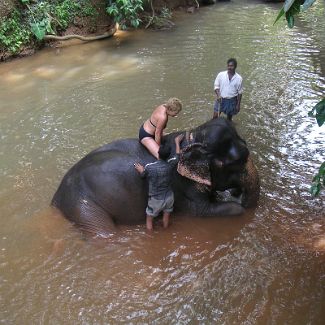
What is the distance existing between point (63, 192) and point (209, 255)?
73.3 inches

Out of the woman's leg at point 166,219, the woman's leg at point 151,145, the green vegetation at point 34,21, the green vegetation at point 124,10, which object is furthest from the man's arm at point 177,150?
the green vegetation at point 124,10

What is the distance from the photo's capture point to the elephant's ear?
472 cm

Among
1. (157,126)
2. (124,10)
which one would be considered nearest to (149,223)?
(157,126)

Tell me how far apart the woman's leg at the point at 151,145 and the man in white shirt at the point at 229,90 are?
229 cm

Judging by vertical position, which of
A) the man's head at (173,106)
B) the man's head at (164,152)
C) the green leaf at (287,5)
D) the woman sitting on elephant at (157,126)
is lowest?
the man's head at (164,152)

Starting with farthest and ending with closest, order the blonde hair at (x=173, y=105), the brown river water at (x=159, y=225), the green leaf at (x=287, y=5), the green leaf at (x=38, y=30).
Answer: the green leaf at (x=38, y=30), the blonde hair at (x=173, y=105), the brown river water at (x=159, y=225), the green leaf at (x=287, y=5)

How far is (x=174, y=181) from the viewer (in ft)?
16.7

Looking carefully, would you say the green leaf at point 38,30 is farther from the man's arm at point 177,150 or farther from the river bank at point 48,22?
the man's arm at point 177,150

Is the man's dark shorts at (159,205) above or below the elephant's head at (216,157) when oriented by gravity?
below

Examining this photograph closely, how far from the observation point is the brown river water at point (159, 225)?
4043mm

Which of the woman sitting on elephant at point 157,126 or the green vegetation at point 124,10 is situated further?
the green vegetation at point 124,10

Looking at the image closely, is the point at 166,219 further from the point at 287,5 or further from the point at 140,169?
the point at 287,5

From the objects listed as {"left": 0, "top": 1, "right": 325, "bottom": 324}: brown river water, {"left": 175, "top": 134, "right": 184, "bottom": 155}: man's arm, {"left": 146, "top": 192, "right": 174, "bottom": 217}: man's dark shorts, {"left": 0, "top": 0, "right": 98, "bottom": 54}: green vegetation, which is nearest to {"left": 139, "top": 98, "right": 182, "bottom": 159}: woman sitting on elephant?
{"left": 175, "top": 134, "right": 184, "bottom": 155}: man's arm

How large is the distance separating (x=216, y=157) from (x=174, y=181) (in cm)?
64
